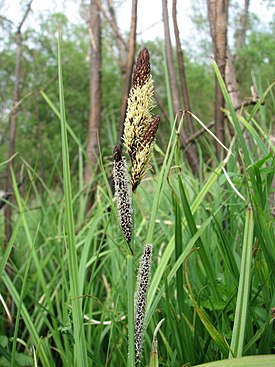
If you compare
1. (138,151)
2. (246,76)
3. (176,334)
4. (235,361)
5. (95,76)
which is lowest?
(176,334)

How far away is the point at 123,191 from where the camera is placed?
59 cm

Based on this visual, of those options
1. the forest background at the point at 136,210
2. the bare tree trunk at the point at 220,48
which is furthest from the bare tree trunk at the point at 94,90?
the bare tree trunk at the point at 220,48

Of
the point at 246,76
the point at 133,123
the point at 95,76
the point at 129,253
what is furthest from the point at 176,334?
the point at 246,76

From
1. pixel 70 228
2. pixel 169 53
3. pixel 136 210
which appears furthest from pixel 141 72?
pixel 169 53

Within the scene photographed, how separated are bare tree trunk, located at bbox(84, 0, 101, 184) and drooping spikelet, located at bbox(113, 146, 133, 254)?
195 centimetres

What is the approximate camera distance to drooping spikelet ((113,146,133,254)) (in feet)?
1.91

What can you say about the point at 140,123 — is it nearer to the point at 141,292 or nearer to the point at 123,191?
the point at 123,191

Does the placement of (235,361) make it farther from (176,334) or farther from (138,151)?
(176,334)

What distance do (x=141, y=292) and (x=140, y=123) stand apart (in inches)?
8.5

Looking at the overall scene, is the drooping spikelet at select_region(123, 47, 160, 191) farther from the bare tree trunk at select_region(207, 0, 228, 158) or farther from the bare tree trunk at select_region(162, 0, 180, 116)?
the bare tree trunk at select_region(162, 0, 180, 116)

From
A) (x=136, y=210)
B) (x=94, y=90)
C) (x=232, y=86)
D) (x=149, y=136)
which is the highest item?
(x=94, y=90)

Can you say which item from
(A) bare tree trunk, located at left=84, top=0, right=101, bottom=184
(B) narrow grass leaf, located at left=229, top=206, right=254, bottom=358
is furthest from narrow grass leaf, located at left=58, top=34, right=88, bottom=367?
(A) bare tree trunk, located at left=84, top=0, right=101, bottom=184

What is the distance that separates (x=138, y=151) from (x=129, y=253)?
130 mm

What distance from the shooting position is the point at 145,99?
0.55 metres
